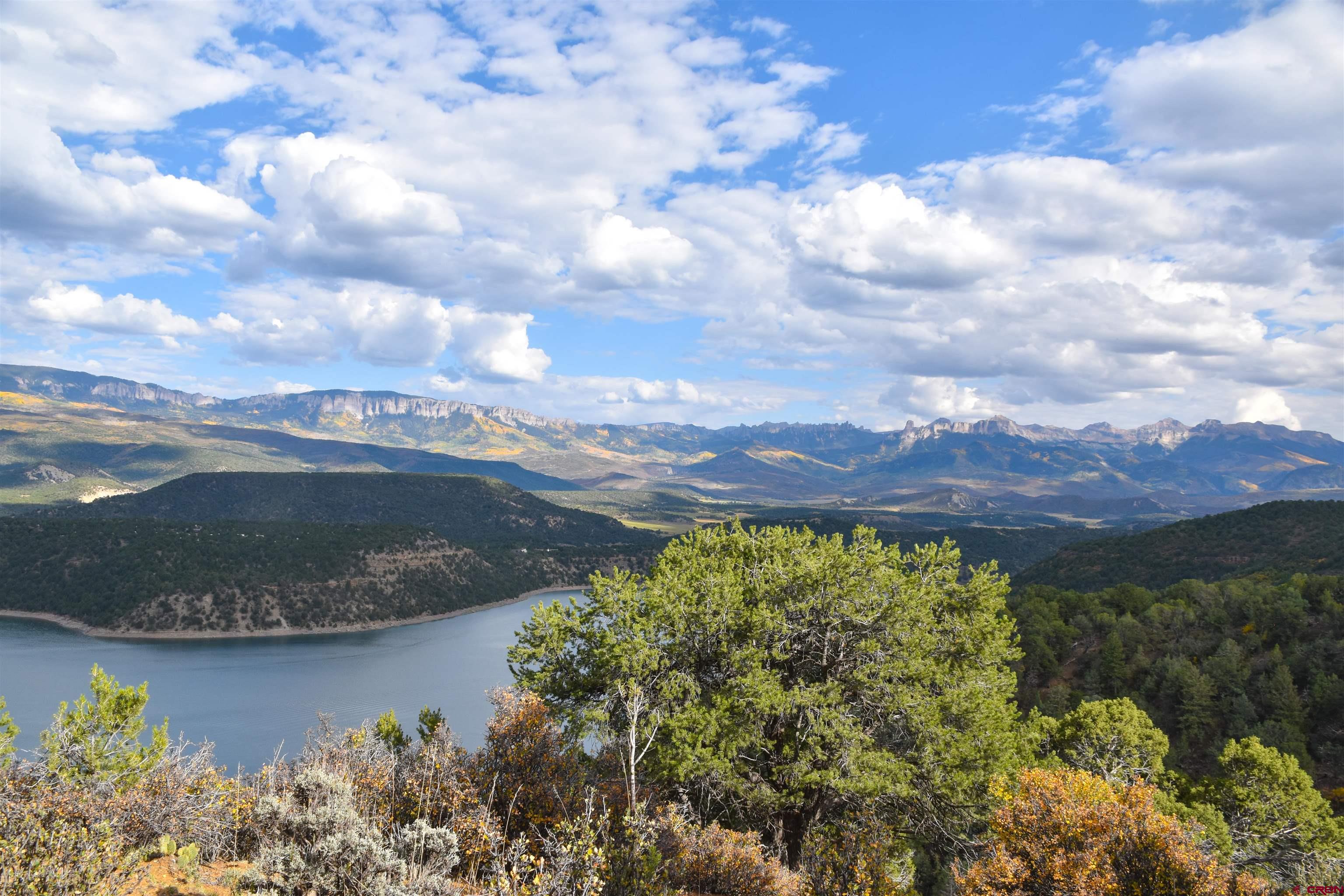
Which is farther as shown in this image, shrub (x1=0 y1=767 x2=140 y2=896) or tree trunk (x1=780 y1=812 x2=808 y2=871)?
tree trunk (x1=780 y1=812 x2=808 y2=871)

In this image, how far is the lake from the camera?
6397 centimetres

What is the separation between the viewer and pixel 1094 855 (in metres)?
11.7

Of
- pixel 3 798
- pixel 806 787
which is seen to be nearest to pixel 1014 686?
pixel 806 787

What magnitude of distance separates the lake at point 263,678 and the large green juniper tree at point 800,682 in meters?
41.4

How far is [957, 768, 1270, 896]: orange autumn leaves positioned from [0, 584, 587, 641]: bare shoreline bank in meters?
82.6

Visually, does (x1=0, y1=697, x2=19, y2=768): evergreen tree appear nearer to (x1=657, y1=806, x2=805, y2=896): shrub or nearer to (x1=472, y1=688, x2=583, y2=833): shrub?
(x1=472, y1=688, x2=583, y2=833): shrub

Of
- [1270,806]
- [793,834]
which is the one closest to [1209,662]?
[1270,806]

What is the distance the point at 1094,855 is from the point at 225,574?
121 metres

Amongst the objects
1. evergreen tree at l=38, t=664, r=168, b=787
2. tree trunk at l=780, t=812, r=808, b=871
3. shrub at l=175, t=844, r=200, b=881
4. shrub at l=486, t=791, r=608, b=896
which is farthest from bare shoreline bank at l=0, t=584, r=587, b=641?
shrub at l=486, t=791, r=608, b=896

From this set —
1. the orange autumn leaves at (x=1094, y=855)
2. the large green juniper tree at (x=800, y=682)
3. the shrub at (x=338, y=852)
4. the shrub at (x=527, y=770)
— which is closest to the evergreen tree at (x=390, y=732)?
the large green juniper tree at (x=800, y=682)

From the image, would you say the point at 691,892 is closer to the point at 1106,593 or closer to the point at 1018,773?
the point at 1018,773

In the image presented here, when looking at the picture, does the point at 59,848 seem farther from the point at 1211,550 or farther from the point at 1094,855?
the point at 1211,550

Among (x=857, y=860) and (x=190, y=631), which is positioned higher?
(x=857, y=860)

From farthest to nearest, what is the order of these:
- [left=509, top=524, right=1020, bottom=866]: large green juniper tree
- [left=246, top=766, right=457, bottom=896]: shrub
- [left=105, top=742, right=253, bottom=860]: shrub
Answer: [left=509, top=524, right=1020, bottom=866]: large green juniper tree < [left=105, top=742, right=253, bottom=860]: shrub < [left=246, top=766, right=457, bottom=896]: shrub
